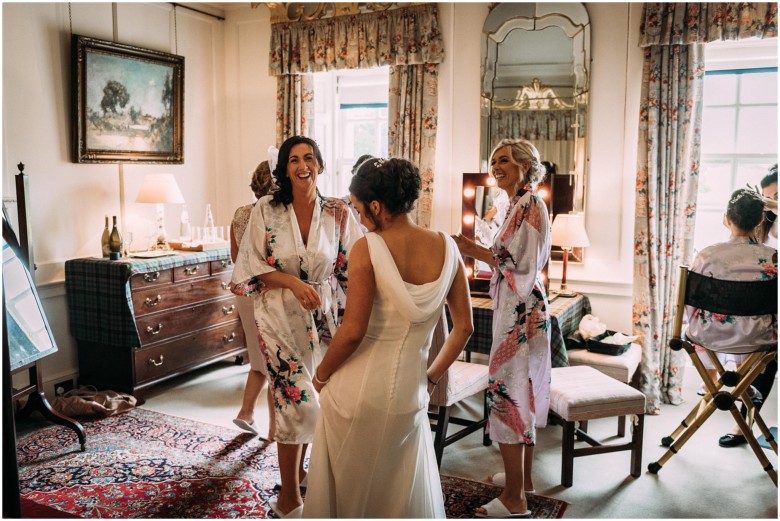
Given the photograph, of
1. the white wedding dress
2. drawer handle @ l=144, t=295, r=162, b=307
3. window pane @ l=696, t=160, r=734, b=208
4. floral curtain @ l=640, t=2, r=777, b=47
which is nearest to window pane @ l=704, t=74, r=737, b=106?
window pane @ l=696, t=160, r=734, b=208

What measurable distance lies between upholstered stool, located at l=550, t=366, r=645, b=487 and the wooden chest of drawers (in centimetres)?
274

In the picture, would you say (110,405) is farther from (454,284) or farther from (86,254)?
(454,284)

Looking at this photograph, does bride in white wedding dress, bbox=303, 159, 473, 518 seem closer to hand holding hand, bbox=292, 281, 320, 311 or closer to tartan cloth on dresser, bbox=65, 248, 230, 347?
hand holding hand, bbox=292, 281, 320, 311

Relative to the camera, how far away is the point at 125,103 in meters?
5.02

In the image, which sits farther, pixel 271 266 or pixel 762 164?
pixel 762 164

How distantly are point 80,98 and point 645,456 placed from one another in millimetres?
4332

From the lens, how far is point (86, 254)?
193 inches

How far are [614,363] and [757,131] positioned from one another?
7.19ft

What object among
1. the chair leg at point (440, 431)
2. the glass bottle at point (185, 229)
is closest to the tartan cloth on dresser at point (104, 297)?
the glass bottle at point (185, 229)

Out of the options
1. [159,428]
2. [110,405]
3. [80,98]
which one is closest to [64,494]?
[159,428]

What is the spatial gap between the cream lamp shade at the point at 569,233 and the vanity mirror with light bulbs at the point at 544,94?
0.86ft

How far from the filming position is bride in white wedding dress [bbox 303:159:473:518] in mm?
2072

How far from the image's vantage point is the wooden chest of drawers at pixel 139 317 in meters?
4.44

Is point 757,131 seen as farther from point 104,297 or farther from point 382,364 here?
point 104,297
